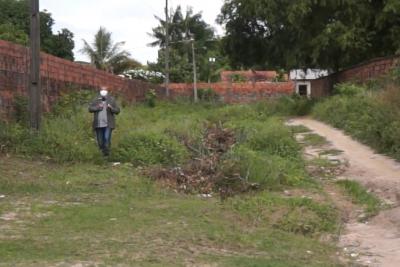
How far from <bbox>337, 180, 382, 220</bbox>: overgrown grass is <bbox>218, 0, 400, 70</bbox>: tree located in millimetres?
16759

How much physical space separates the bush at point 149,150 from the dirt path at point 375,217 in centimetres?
325

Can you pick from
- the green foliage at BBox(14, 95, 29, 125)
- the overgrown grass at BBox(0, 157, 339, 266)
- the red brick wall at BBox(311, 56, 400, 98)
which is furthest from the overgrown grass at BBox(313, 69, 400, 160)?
the green foliage at BBox(14, 95, 29, 125)

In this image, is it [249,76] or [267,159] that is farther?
[249,76]

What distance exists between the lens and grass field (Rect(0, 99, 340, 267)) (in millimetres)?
6609

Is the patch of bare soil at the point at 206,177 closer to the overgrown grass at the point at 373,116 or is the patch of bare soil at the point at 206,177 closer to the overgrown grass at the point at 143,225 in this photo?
the overgrown grass at the point at 143,225

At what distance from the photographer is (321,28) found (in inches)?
1148

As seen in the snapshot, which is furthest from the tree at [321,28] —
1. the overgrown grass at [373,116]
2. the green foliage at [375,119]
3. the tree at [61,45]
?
the tree at [61,45]

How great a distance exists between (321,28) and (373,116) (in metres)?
14.1

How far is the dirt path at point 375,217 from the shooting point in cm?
739

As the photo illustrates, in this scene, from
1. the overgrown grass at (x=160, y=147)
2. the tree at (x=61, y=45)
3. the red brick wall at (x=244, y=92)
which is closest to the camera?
the overgrown grass at (x=160, y=147)

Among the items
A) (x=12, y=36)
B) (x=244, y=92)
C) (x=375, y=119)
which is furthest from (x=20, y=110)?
(x=244, y=92)

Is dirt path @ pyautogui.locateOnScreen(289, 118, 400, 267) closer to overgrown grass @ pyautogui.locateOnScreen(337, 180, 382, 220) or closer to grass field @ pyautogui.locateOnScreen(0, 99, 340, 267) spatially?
overgrown grass @ pyautogui.locateOnScreen(337, 180, 382, 220)

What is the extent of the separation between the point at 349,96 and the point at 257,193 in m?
13.4

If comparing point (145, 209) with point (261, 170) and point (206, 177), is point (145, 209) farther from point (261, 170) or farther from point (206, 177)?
point (261, 170)
